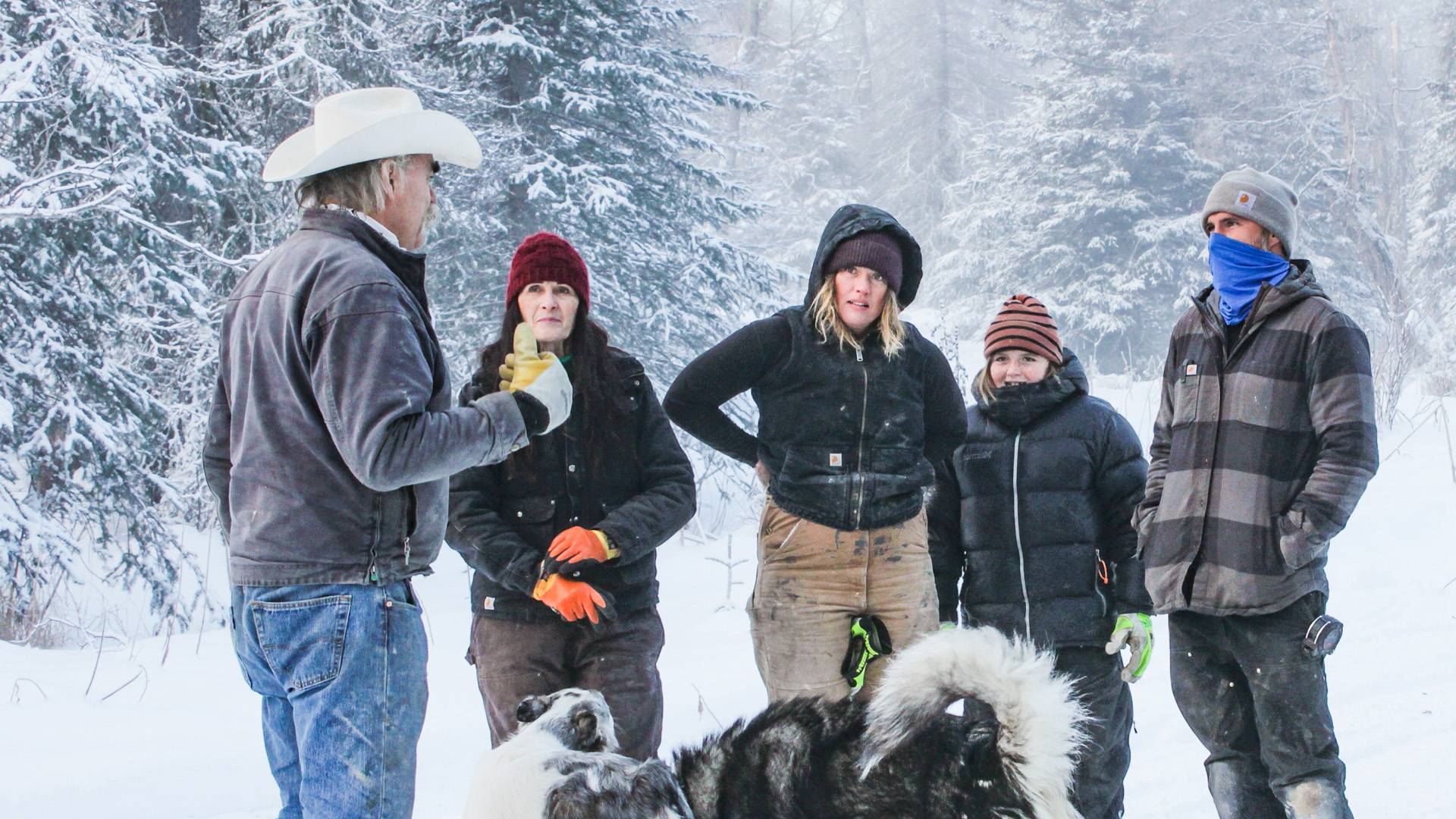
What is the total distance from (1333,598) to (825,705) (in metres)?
6.79

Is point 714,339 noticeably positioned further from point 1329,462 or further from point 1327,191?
point 1327,191

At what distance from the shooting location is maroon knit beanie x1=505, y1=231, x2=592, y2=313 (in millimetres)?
3354

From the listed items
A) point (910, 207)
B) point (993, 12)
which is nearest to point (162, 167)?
point (993, 12)

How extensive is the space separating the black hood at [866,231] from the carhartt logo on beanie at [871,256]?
0.02 metres

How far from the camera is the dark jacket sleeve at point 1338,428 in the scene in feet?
9.67

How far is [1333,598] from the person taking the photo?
Answer: 25.3ft

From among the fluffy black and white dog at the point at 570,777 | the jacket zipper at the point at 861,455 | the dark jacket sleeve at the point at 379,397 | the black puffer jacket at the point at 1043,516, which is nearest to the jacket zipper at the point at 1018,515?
the black puffer jacket at the point at 1043,516

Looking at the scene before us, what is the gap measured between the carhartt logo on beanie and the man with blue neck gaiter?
99 centimetres

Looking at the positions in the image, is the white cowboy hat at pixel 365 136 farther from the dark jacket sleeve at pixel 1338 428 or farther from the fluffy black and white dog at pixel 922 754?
the dark jacket sleeve at pixel 1338 428

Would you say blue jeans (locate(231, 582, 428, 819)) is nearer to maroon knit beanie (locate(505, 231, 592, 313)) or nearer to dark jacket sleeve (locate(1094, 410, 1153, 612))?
maroon knit beanie (locate(505, 231, 592, 313))

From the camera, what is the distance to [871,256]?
3465 mm

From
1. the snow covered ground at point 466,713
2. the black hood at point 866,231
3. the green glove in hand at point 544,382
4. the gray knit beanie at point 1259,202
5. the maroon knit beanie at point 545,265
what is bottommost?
the snow covered ground at point 466,713

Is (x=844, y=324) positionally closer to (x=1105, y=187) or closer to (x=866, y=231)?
(x=866, y=231)

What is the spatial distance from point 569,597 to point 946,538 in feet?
5.01
